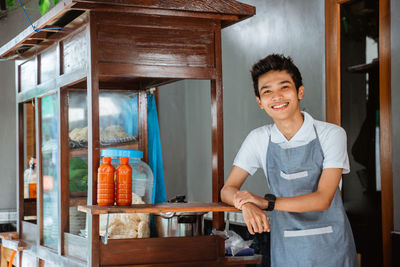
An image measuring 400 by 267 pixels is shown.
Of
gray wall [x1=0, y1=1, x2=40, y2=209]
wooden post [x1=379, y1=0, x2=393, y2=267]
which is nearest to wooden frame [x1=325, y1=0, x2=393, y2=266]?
wooden post [x1=379, y1=0, x2=393, y2=267]

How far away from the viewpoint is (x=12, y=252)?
13.9ft

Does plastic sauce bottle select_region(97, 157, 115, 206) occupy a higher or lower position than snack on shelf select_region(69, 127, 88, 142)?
lower

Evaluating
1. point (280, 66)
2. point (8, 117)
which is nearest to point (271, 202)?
point (280, 66)

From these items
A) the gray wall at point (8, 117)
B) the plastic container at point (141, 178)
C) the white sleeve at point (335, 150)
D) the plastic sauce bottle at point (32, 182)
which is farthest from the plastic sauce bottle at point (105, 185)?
the gray wall at point (8, 117)

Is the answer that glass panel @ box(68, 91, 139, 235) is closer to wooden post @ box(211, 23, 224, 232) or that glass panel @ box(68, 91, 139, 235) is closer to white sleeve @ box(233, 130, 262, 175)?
wooden post @ box(211, 23, 224, 232)

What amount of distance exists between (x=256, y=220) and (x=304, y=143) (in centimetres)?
47

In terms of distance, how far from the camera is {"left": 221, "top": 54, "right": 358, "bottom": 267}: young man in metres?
2.38

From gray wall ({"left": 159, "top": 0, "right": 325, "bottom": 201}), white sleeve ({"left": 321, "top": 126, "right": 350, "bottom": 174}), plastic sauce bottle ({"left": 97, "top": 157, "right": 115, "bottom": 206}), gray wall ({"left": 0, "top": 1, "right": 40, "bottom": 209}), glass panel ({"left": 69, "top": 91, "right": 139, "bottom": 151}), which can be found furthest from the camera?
gray wall ({"left": 0, "top": 1, "right": 40, "bottom": 209})

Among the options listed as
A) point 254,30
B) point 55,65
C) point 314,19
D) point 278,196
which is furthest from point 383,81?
point 55,65

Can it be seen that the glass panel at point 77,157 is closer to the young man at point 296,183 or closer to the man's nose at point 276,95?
the young man at point 296,183

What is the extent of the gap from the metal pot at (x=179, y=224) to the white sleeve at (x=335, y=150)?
0.83 m

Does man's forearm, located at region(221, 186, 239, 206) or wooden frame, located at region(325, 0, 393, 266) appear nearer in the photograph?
man's forearm, located at region(221, 186, 239, 206)

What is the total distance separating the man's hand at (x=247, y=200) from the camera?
238 cm

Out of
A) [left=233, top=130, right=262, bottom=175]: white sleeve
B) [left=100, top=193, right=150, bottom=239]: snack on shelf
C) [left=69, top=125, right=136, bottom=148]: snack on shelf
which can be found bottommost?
[left=100, top=193, right=150, bottom=239]: snack on shelf
